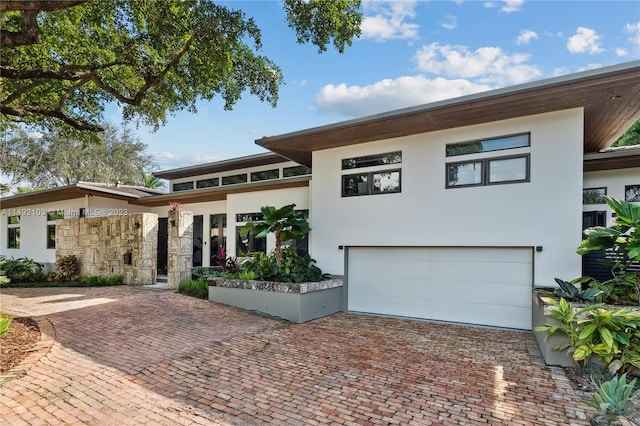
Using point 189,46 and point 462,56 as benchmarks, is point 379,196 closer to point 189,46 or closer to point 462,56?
point 462,56

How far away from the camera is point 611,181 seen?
8.33m

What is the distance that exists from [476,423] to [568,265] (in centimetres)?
479

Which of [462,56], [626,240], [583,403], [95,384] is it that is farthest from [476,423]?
[462,56]

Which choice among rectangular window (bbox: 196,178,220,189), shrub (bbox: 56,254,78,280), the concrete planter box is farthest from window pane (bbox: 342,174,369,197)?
shrub (bbox: 56,254,78,280)

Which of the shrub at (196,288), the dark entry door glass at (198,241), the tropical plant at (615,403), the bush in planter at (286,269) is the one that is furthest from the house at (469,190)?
the dark entry door glass at (198,241)

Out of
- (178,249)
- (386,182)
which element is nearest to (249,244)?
(178,249)

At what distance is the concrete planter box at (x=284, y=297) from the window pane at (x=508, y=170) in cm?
466

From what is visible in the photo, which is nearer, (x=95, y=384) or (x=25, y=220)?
(x=95, y=384)

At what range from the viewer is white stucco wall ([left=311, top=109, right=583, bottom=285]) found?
700cm

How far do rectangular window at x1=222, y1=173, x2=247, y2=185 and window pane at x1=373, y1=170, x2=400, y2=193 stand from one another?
8.83 metres

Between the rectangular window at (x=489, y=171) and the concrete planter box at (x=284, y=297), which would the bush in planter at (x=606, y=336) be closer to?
the rectangular window at (x=489, y=171)

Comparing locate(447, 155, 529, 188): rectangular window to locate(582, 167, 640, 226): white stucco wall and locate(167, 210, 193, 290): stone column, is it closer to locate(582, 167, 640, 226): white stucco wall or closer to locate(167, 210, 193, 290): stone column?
locate(582, 167, 640, 226): white stucco wall

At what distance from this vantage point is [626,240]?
5457 millimetres

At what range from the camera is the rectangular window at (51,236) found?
16.2 meters
